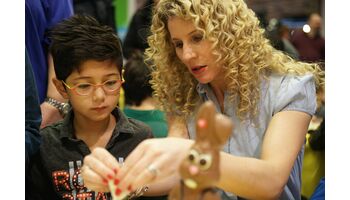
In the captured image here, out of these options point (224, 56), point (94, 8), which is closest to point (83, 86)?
point (224, 56)

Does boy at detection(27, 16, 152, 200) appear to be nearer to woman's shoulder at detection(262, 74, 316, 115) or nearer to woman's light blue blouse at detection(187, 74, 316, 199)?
woman's light blue blouse at detection(187, 74, 316, 199)

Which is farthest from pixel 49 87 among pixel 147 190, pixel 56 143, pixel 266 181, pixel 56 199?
pixel 266 181

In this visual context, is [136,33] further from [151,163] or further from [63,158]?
[151,163]

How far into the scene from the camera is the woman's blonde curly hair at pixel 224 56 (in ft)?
4.27

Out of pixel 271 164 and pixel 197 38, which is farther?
pixel 197 38

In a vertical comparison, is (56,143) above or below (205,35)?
below

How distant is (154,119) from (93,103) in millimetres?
681

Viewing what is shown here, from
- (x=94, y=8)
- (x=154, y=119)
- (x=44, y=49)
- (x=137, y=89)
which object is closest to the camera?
(x=44, y=49)

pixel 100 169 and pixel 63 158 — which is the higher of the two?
pixel 100 169

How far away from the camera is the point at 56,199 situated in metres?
1.36

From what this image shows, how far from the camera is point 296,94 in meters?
1.33

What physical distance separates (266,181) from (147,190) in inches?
13.5
